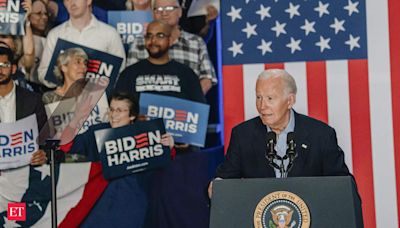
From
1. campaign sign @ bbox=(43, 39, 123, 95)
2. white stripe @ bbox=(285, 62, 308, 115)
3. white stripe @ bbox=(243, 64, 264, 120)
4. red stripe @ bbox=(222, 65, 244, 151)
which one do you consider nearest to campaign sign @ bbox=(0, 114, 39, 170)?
campaign sign @ bbox=(43, 39, 123, 95)

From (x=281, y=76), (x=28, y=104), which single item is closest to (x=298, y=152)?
(x=281, y=76)

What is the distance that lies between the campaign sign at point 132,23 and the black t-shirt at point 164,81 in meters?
0.19

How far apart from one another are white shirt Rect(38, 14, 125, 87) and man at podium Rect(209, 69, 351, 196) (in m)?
1.54

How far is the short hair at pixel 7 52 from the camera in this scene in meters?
4.71

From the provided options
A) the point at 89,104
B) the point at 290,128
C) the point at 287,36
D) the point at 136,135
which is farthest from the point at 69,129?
the point at 287,36

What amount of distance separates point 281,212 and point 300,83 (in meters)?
2.07

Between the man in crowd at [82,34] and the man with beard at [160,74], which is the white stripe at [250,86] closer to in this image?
the man with beard at [160,74]

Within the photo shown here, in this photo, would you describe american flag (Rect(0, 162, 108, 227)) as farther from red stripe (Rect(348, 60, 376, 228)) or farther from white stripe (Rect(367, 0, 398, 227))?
white stripe (Rect(367, 0, 398, 227))

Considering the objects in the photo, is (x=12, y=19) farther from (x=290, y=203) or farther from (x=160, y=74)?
(x=290, y=203)

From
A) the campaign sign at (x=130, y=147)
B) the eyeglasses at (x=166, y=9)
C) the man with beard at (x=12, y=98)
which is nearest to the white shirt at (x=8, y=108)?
the man with beard at (x=12, y=98)

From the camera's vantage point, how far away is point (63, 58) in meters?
4.74

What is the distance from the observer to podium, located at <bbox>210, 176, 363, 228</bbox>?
258 centimetres

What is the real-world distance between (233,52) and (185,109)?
471 mm

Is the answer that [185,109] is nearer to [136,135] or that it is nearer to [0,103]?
[136,135]
